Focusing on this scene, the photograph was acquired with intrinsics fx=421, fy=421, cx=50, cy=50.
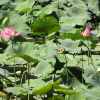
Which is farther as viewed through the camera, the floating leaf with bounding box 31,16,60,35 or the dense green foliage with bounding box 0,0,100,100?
the floating leaf with bounding box 31,16,60,35

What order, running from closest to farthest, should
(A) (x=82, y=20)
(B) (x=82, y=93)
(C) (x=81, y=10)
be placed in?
(B) (x=82, y=93), (A) (x=82, y=20), (C) (x=81, y=10)

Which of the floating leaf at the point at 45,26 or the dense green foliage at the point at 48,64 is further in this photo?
the floating leaf at the point at 45,26

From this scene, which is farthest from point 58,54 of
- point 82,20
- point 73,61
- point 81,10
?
point 81,10

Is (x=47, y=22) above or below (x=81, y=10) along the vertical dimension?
above

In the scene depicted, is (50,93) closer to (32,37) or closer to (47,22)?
(47,22)

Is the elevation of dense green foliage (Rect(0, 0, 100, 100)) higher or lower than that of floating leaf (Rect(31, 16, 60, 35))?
lower

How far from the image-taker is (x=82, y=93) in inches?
80.4

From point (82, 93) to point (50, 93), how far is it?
17 centimetres

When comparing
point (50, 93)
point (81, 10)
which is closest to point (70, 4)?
point (81, 10)

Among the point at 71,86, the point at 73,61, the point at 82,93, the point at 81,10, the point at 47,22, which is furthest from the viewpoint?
the point at 81,10

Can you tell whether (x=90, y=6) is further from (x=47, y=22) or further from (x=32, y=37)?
(x=47, y=22)

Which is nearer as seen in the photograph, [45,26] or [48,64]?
[48,64]

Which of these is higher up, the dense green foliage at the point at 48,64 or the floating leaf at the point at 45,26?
the floating leaf at the point at 45,26

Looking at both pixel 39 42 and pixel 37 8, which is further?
pixel 37 8
